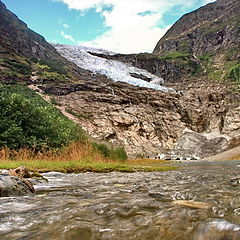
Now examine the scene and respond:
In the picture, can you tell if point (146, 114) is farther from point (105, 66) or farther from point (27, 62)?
point (105, 66)

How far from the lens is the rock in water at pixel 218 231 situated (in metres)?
2.04

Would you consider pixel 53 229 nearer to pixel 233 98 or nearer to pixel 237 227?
pixel 237 227

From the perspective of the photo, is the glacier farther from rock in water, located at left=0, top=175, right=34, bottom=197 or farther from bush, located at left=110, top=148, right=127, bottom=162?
rock in water, located at left=0, top=175, right=34, bottom=197

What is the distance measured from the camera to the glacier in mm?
98031

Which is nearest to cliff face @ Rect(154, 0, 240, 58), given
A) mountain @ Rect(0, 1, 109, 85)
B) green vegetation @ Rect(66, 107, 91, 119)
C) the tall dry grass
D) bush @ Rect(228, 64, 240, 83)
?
bush @ Rect(228, 64, 240, 83)

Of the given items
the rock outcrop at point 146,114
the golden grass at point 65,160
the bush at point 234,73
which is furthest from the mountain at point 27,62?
the bush at point 234,73

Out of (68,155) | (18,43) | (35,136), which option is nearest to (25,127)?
(35,136)

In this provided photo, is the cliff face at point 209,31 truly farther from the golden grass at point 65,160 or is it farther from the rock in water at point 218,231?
the rock in water at point 218,231

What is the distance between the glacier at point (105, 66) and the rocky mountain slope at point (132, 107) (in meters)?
6.66

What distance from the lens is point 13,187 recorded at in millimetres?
4859

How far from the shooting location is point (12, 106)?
61.3ft

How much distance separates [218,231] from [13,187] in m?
3.76

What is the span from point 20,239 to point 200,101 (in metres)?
86.2

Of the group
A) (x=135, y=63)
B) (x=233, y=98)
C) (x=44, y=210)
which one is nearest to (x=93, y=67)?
(x=135, y=63)
